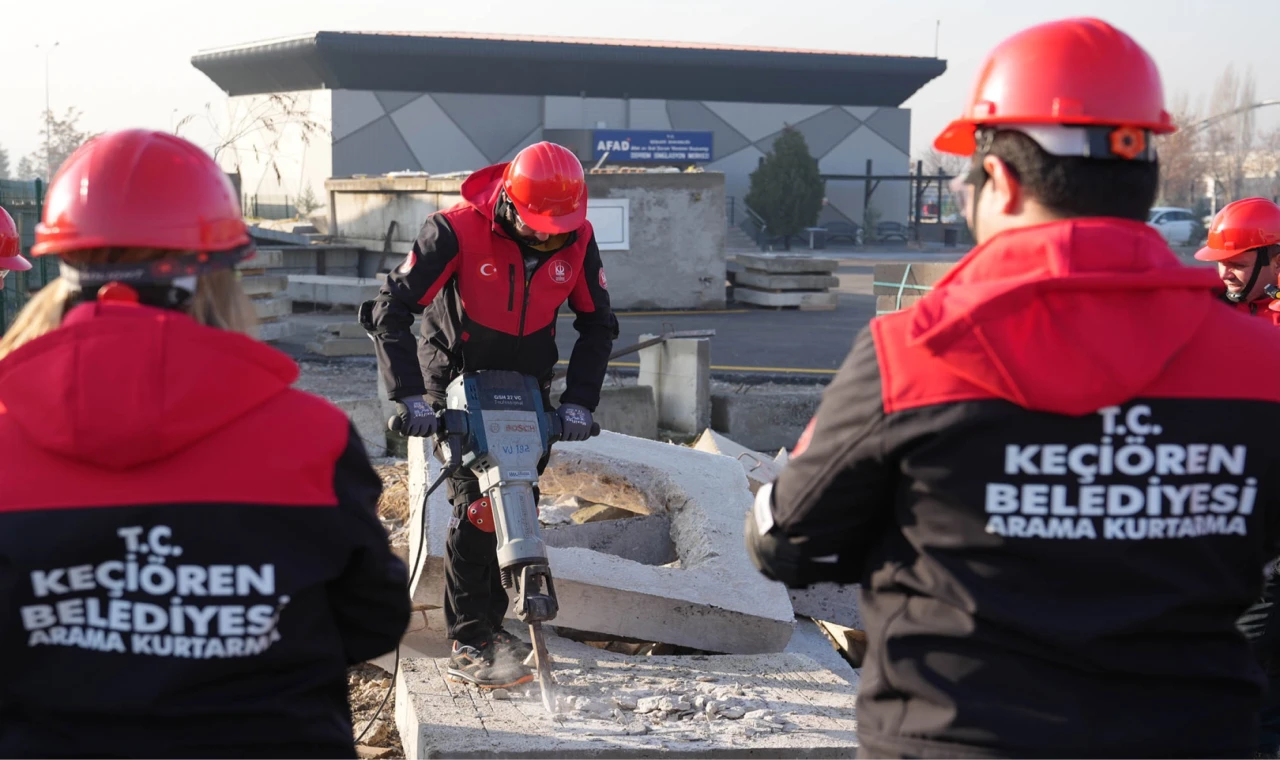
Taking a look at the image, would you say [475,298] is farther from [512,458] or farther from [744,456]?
[744,456]

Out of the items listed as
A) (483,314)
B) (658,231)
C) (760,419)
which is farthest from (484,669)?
(658,231)

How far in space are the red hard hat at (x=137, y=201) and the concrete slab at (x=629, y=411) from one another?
7.04m

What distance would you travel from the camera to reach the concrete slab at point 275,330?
13.5 m

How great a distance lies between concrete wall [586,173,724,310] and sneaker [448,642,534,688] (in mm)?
13507

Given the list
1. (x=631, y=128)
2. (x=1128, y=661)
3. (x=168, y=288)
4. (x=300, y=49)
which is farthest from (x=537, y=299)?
(x=631, y=128)

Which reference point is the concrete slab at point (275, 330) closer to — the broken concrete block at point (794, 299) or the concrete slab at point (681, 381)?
the concrete slab at point (681, 381)

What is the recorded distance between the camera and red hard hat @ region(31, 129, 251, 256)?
186 cm

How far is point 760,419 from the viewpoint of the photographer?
9.97 meters

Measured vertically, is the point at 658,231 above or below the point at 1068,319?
above

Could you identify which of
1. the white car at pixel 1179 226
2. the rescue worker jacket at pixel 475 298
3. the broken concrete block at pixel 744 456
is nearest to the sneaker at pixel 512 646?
the rescue worker jacket at pixel 475 298

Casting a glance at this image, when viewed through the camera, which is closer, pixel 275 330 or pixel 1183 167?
pixel 275 330

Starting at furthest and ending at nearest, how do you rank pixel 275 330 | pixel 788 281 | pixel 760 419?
pixel 788 281 → pixel 275 330 → pixel 760 419

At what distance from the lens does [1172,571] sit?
5.99 ft

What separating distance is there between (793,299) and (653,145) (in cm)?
2109
